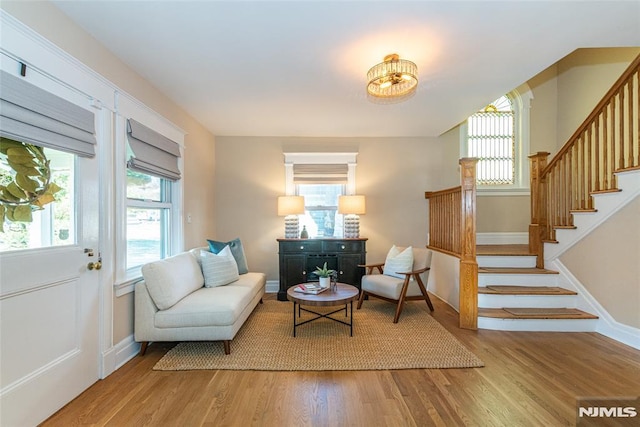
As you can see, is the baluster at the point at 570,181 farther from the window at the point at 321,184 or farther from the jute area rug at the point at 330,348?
the window at the point at 321,184

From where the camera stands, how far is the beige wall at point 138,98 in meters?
1.68

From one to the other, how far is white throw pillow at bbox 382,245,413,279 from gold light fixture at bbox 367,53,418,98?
1904 mm

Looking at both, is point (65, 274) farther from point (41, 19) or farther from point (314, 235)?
point (314, 235)

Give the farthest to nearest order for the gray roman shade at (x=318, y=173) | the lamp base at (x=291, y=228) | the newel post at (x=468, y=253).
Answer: the gray roman shade at (x=318, y=173) < the lamp base at (x=291, y=228) < the newel post at (x=468, y=253)

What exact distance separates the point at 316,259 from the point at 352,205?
0.97m

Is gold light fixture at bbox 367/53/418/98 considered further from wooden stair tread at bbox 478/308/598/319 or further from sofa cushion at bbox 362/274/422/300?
wooden stair tread at bbox 478/308/598/319

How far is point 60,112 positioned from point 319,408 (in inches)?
97.8

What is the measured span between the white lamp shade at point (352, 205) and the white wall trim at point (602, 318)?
2533mm

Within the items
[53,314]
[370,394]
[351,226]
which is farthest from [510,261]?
[53,314]

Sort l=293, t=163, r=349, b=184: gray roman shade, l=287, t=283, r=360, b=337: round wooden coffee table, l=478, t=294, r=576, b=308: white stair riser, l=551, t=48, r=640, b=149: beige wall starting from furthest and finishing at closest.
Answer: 1. l=293, t=163, r=349, b=184: gray roman shade
2. l=551, t=48, r=640, b=149: beige wall
3. l=478, t=294, r=576, b=308: white stair riser
4. l=287, t=283, r=360, b=337: round wooden coffee table

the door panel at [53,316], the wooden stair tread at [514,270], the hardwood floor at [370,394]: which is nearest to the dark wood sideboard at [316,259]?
the wooden stair tread at [514,270]

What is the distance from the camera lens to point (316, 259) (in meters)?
4.07

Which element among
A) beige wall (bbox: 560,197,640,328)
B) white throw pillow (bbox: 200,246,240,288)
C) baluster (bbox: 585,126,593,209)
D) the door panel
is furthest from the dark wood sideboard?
baluster (bbox: 585,126,593,209)

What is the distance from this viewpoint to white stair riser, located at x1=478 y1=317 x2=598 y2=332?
2.88 meters
